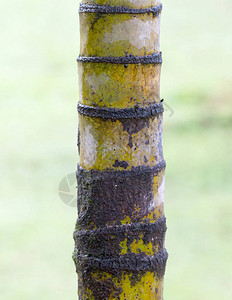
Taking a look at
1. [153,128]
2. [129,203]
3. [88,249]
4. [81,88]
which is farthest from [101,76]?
[88,249]

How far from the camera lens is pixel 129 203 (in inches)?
51.5

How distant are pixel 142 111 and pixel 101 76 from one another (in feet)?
0.43

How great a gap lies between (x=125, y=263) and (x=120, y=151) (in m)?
0.28

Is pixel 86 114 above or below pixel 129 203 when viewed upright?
above

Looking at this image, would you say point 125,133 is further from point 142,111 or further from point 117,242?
point 117,242

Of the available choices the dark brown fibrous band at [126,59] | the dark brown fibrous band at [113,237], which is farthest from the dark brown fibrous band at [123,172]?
the dark brown fibrous band at [126,59]

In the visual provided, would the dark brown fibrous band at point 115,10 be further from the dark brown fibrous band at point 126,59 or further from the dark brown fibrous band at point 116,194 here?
the dark brown fibrous band at point 116,194

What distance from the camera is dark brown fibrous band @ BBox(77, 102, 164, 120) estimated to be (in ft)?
4.19

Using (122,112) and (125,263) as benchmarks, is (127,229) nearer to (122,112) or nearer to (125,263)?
(125,263)

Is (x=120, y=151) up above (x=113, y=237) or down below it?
above

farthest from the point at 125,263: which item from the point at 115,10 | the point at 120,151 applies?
the point at 115,10

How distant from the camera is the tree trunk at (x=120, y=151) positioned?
1271 millimetres

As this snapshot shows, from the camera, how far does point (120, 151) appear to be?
1299 mm

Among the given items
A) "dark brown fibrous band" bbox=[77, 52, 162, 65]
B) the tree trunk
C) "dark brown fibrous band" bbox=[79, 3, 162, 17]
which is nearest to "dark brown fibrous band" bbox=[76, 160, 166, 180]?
the tree trunk
